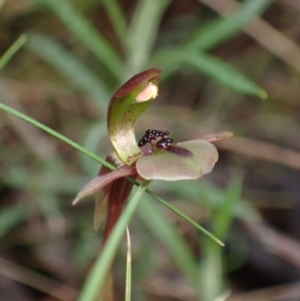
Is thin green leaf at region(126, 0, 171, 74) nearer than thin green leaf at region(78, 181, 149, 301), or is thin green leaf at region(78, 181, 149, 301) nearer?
thin green leaf at region(78, 181, 149, 301)

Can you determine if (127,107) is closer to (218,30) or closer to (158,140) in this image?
(158,140)

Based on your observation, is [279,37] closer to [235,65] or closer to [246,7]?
[235,65]

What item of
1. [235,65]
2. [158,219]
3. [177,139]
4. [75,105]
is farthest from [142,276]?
[235,65]

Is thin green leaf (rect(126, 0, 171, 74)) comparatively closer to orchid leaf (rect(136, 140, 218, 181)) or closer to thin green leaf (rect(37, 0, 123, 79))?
thin green leaf (rect(37, 0, 123, 79))

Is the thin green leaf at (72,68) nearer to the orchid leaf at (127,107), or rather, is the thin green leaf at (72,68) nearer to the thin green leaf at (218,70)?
the thin green leaf at (218,70)

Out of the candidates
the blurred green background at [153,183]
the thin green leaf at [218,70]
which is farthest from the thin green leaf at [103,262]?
the thin green leaf at [218,70]

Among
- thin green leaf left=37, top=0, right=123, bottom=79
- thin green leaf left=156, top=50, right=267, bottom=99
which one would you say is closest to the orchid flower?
thin green leaf left=156, top=50, right=267, bottom=99

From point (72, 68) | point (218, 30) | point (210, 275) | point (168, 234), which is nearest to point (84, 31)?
point (72, 68)
